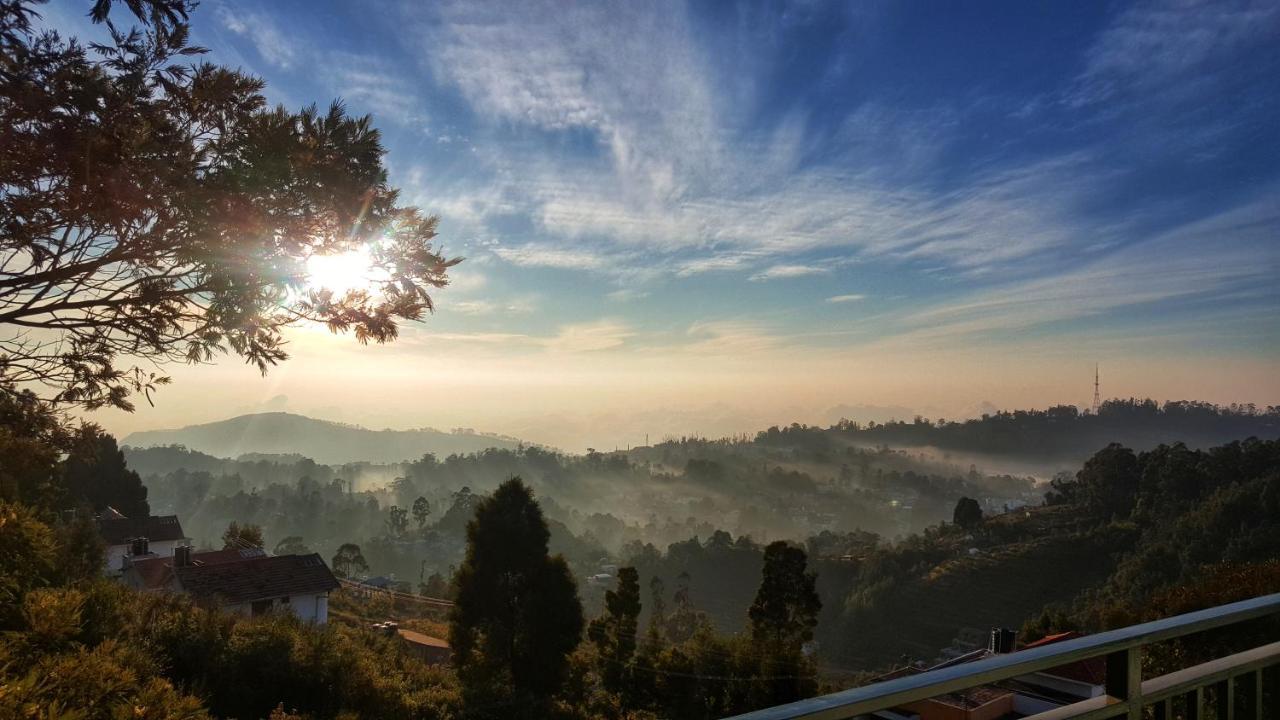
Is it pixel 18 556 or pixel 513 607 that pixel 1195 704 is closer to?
pixel 18 556

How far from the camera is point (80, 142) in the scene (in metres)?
3.81

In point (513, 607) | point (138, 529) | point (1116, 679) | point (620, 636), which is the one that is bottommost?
point (138, 529)

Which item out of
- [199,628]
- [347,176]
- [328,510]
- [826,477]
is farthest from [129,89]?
[826,477]

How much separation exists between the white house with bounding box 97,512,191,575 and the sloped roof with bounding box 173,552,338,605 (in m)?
6.47

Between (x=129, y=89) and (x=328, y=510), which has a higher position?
(x=129, y=89)

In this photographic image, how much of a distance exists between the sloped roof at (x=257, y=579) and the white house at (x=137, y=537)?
21.2 feet

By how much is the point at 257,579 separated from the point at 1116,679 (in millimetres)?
22643

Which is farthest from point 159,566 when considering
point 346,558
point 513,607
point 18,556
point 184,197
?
point 346,558

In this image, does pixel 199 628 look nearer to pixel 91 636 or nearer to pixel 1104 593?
pixel 91 636

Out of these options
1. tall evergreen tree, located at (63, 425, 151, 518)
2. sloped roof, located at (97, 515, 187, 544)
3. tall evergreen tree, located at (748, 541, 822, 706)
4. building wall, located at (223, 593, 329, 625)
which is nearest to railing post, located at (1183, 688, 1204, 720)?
tall evergreen tree, located at (748, 541, 822, 706)

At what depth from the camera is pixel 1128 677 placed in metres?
1.52

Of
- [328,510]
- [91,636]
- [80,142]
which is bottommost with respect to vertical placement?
→ [328,510]

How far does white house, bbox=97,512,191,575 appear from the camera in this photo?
2556cm

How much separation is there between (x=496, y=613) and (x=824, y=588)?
5031 centimetres
